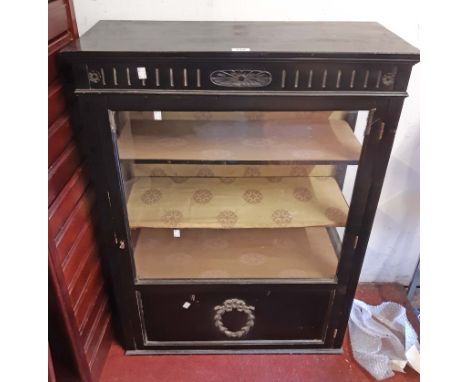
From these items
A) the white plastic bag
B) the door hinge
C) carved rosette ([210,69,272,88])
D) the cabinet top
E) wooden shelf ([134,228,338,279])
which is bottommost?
the white plastic bag

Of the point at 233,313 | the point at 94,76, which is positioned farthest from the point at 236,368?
the point at 94,76

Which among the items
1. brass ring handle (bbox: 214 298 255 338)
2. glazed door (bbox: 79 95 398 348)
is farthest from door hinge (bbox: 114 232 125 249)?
brass ring handle (bbox: 214 298 255 338)

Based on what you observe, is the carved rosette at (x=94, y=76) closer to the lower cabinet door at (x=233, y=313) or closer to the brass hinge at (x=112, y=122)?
the brass hinge at (x=112, y=122)

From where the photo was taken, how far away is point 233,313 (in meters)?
1.49

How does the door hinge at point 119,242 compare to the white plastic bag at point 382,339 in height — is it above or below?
above

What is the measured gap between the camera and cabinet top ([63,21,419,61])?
971 mm

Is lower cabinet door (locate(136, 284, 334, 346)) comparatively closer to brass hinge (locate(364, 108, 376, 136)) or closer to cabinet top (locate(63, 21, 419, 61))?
brass hinge (locate(364, 108, 376, 136))

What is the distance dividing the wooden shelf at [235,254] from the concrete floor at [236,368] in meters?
0.38

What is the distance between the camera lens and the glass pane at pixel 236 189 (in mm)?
1222

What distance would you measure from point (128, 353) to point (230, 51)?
1219 millimetres

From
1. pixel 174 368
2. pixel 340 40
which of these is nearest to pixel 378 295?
pixel 174 368

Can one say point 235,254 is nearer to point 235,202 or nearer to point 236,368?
point 235,202

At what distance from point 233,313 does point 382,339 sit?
25.1 inches

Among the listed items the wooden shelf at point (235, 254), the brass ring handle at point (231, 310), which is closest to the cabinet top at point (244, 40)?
the wooden shelf at point (235, 254)
